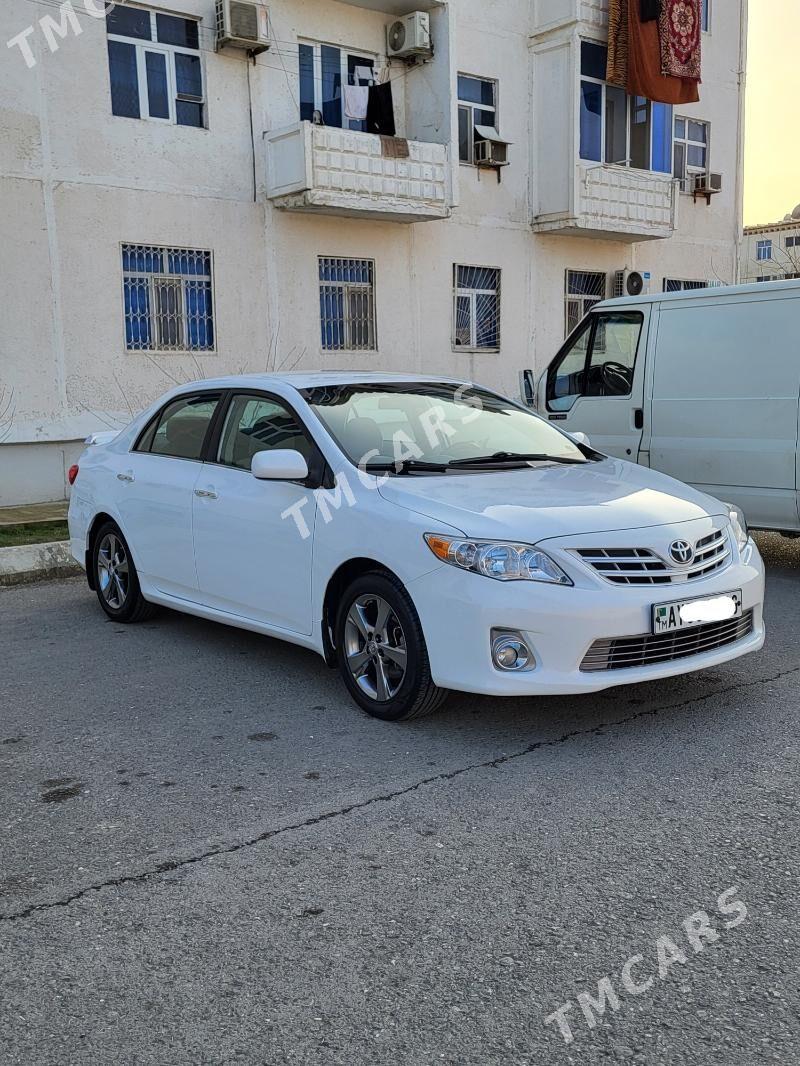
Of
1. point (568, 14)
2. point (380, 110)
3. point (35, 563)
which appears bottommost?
point (35, 563)

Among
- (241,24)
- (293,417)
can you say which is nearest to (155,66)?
(241,24)

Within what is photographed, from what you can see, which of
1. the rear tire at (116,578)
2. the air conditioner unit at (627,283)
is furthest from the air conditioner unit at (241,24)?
the rear tire at (116,578)

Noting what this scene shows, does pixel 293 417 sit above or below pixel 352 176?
below

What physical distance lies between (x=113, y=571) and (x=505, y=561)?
353 centimetres

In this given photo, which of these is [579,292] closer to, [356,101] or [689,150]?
[689,150]

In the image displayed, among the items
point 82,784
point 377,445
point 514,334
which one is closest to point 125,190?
point 514,334

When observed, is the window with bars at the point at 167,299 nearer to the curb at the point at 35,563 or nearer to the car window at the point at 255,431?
the curb at the point at 35,563

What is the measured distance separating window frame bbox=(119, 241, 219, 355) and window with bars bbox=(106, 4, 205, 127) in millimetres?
1698

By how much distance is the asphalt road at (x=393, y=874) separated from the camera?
258 centimetres

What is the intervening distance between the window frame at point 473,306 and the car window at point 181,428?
459 inches

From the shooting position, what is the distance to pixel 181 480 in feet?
20.6

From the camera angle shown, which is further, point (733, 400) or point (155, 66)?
point (155, 66)

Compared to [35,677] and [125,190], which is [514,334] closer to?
[125,190]

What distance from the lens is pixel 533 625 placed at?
4.42 metres
